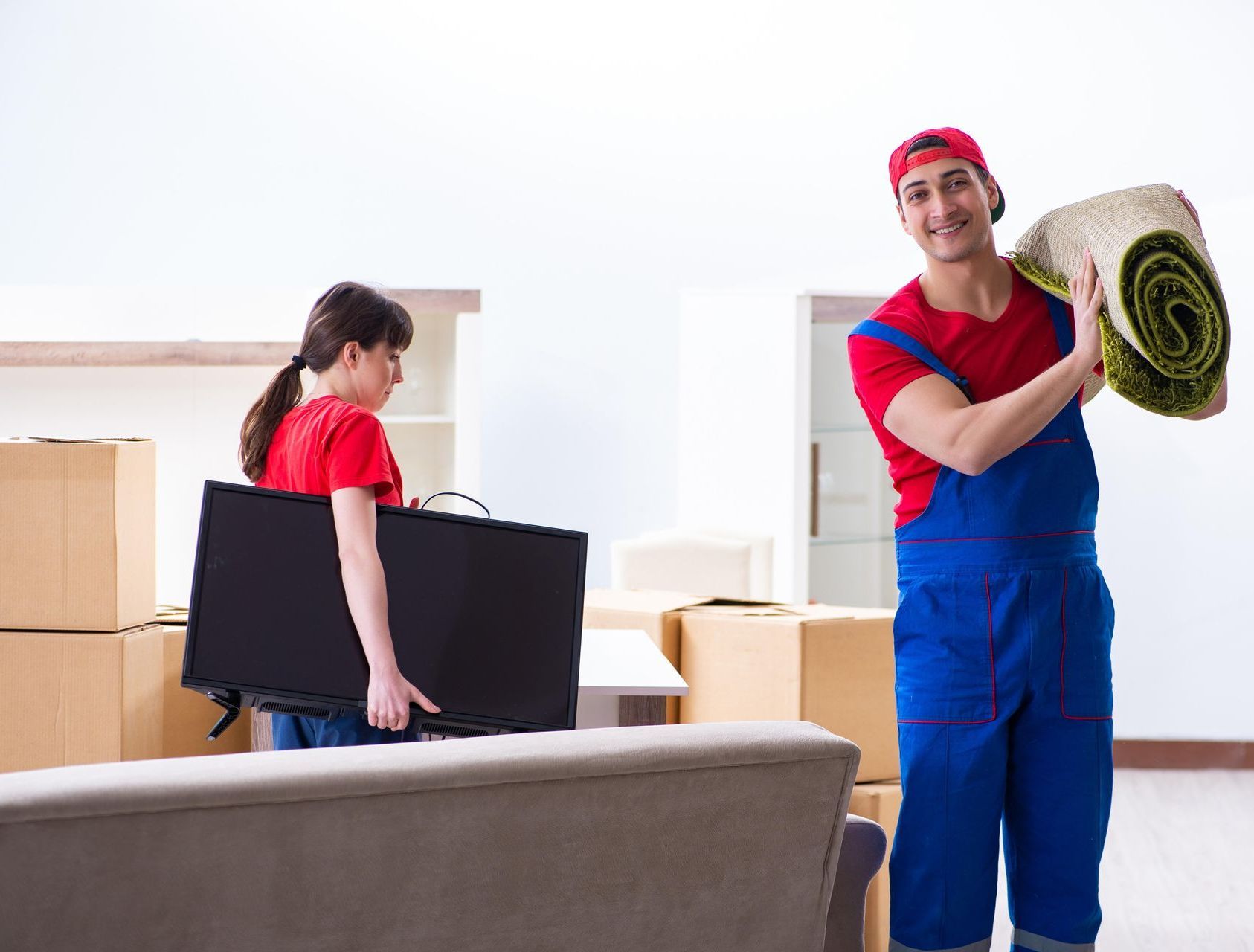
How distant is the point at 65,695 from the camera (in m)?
2.44

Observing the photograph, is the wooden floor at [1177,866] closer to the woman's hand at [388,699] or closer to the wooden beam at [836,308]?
the woman's hand at [388,699]

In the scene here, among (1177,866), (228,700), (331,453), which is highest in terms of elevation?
(331,453)

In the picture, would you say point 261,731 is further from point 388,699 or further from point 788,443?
point 788,443

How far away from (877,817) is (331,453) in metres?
1.39

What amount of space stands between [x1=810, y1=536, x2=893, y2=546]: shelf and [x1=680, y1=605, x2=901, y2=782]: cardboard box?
4.96 feet

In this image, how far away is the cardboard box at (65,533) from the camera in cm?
238

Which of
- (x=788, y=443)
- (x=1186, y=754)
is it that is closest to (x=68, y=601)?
(x=788, y=443)

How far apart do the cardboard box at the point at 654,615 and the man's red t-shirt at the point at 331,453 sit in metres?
0.85

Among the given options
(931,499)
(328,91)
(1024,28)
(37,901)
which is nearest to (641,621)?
(931,499)

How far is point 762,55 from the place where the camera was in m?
4.59

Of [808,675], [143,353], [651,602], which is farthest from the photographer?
[143,353]

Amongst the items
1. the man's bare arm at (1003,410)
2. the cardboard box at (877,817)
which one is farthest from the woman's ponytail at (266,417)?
the cardboard box at (877,817)

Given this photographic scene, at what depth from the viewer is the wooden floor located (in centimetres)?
295

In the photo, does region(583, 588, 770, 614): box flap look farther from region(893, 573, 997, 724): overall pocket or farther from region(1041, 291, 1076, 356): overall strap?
region(1041, 291, 1076, 356): overall strap
